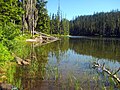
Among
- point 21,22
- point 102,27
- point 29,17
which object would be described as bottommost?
point 102,27

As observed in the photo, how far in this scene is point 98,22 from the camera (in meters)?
→ 160

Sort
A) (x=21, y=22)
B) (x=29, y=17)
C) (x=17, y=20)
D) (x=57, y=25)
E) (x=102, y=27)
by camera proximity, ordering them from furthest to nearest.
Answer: (x=102, y=27), (x=57, y=25), (x=29, y=17), (x=21, y=22), (x=17, y=20)

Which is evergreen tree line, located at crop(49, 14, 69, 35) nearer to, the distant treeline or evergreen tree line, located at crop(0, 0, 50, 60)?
the distant treeline

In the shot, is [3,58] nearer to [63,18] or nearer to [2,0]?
[2,0]

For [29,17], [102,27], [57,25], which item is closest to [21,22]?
[29,17]

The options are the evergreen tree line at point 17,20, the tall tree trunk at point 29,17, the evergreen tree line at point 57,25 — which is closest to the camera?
the evergreen tree line at point 17,20

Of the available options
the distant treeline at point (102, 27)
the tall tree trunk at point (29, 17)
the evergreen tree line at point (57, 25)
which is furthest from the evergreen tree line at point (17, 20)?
the distant treeline at point (102, 27)

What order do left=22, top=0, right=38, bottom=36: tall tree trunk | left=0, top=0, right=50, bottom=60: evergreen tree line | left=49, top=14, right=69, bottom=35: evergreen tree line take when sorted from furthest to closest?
left=49, top=14, right=69, bottom=35: evergreen tree line
left=22, top=0, right=38, bottom=36: tall tree trunk
left=0, top=0, right=50, bottom=60: evergreen tree line

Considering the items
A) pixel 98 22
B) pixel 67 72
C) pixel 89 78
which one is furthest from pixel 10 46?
pixel 98 22

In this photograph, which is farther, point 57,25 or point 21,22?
point 57,25

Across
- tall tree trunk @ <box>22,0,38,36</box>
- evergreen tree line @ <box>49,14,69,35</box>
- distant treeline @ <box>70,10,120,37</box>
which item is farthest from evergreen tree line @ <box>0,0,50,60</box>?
distant treeline @ <box>70,10,120,37</box>

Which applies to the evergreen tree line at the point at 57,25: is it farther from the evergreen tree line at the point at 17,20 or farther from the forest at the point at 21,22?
the evergreen tree line at the point at 17,20

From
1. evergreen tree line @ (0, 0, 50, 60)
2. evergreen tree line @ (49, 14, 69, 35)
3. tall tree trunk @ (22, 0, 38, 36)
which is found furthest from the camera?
evergreen tree line @ (49, 14, 69, 35)

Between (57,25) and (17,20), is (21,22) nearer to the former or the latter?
(17,20)
